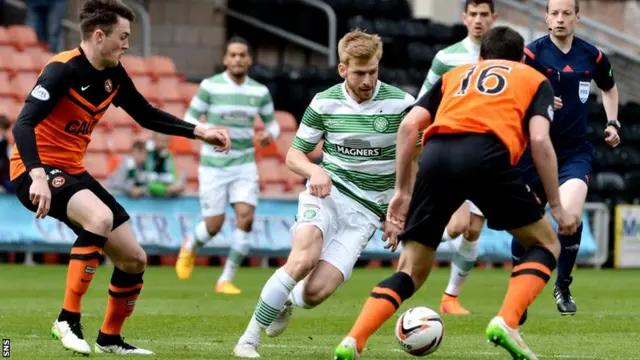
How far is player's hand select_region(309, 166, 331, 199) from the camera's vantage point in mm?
8469

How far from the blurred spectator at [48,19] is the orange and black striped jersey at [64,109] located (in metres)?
13.4

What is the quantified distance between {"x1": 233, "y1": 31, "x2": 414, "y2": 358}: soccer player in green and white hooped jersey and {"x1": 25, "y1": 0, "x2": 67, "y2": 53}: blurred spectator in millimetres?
13537

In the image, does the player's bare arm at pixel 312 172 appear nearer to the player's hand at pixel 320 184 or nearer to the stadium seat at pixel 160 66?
the player's hand at pixel 320 184

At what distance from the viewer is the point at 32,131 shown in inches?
330

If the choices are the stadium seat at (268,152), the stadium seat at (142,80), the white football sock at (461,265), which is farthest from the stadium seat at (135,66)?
the white football sock at (461,265)

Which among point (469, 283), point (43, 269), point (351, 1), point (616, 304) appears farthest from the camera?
point (351, 1)

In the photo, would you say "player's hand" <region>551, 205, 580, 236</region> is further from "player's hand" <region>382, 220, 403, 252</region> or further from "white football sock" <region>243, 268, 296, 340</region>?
"white football sock" <region>243, 268, 296, 340</region>

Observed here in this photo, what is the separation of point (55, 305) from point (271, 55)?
12786 millimetres

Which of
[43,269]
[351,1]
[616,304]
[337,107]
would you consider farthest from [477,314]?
[351,1]

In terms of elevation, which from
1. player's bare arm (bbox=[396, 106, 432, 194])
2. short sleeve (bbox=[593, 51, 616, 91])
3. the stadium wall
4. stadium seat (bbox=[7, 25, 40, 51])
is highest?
player's bare arm (bbox=[396, 106, 432, 194])

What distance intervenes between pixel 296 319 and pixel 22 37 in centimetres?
1150

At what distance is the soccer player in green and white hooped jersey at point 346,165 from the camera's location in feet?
29.2

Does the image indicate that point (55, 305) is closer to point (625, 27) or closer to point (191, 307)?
point (191, 307)

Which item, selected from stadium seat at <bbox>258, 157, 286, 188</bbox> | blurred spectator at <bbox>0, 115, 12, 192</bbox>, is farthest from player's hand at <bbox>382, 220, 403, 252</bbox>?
stadium seat at <bbox>258, 157, 286, 188</bbox>
